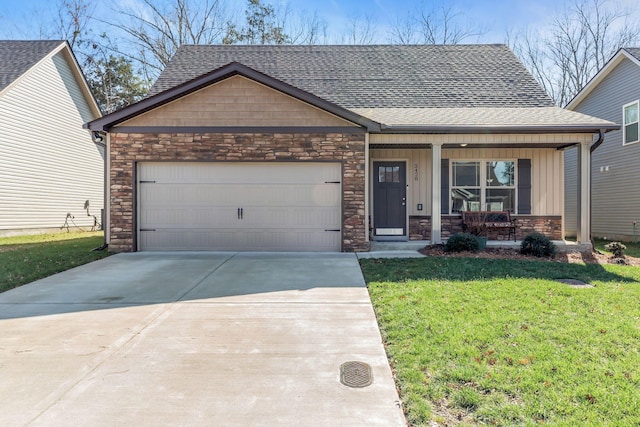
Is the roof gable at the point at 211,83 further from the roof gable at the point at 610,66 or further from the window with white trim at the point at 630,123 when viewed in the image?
the roof gable at the point at 610,66

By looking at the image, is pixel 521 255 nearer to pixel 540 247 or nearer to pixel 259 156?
pixel 540 247

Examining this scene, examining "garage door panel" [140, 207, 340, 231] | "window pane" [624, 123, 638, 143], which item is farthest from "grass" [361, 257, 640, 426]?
"window pane" [624, 123, 638, 143]

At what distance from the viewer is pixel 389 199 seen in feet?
32.2

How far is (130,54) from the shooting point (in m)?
21.1

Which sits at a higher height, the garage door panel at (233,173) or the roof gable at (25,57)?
the roof gable at (25,57)

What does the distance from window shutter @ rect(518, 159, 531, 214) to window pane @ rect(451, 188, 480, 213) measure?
1.09 metres

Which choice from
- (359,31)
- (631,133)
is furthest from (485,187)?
(359,31)

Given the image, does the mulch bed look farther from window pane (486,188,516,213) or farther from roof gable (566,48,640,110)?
roof gable (566,48,640,110)

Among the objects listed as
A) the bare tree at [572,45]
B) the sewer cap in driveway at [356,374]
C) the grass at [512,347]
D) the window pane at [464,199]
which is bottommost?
the sewer cap in driveway at [356,374]

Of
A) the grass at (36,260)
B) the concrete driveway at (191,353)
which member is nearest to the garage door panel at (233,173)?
the grass at (36,260)

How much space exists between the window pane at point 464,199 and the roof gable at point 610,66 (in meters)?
7.02

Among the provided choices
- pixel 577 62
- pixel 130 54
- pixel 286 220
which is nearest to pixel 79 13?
pixel 130 54

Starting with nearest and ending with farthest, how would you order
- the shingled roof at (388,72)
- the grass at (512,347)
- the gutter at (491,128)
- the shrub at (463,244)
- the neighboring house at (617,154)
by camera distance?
1. the grass at (512,347)
2. the shrub at (463,244)
3. the gutter at (491,128)
4. the shingled roof at (388,72)
5. the neighboring house at (617,154)

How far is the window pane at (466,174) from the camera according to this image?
9.87m
